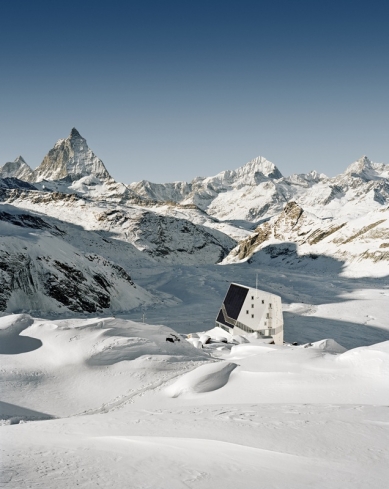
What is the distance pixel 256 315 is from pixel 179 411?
19117 mm

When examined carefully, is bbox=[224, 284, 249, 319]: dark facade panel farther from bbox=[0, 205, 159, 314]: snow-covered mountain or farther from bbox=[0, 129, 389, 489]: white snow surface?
bbox=[0, 205, 159, 314]: snow-covered mountain

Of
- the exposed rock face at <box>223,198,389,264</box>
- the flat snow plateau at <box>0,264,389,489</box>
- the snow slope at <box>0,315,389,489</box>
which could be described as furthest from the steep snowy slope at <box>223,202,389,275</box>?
the snow slope at <box>0,315,389,489</box>

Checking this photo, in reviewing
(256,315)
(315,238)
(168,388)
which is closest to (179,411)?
(168,388)

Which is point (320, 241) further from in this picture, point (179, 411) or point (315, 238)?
point (179, 411)

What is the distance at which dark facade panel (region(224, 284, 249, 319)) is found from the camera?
31.4 m

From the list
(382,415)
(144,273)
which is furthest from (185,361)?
(144,273)

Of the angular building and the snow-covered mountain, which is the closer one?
the angular building

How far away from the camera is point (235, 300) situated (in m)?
32.5

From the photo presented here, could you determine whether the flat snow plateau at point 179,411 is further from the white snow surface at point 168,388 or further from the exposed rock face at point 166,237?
the exposed rock face at point 166,237

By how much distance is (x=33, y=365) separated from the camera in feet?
57.8

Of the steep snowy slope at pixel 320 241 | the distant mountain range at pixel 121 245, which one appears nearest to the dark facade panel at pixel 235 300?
the distant mountain range at pixel 121 245

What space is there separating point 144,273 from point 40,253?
41351mm

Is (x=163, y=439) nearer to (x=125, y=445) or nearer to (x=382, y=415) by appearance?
(x=125, y=445)

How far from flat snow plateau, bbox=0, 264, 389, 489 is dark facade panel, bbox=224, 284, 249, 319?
2474mm
